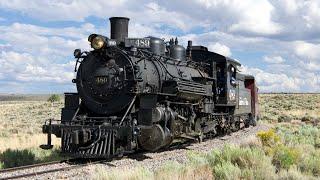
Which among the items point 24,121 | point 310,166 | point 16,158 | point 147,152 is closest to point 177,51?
point 147,152

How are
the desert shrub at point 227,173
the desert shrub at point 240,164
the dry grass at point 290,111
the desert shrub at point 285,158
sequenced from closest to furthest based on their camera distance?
the desert shrub at point 227,173 → the desert shrub at point 240,164 → the desert shrub at point 285,158 → the dry grass at point 290,111

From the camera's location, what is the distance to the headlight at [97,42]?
13359mm

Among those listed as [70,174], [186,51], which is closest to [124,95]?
[70,174]

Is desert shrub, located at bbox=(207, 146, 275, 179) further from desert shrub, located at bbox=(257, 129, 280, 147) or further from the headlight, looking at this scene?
the headlight

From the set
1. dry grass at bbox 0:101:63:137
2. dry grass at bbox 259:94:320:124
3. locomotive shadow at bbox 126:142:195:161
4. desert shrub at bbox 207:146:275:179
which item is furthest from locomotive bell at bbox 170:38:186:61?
dry grass at bbox 259:94:320:124

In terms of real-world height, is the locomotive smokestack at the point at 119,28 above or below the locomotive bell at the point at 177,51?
above

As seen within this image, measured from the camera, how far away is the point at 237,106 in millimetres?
22156

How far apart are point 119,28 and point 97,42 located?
1.13 meters

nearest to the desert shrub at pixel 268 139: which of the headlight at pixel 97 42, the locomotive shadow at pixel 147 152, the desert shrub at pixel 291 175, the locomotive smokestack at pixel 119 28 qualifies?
the locomotive shadow at pixel 147 152

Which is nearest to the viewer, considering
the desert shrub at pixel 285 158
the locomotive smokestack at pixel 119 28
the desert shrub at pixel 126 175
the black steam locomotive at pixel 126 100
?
the desert shrub at pixel 126 175

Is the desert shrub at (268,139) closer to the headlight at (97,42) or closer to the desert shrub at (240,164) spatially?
the desert shrub at (240,164)

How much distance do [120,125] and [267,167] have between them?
4282 millimetres

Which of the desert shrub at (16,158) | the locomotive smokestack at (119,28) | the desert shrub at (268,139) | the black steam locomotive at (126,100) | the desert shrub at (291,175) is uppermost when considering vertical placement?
the locomotive smokestack at (119,28)

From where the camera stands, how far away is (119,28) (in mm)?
14297
